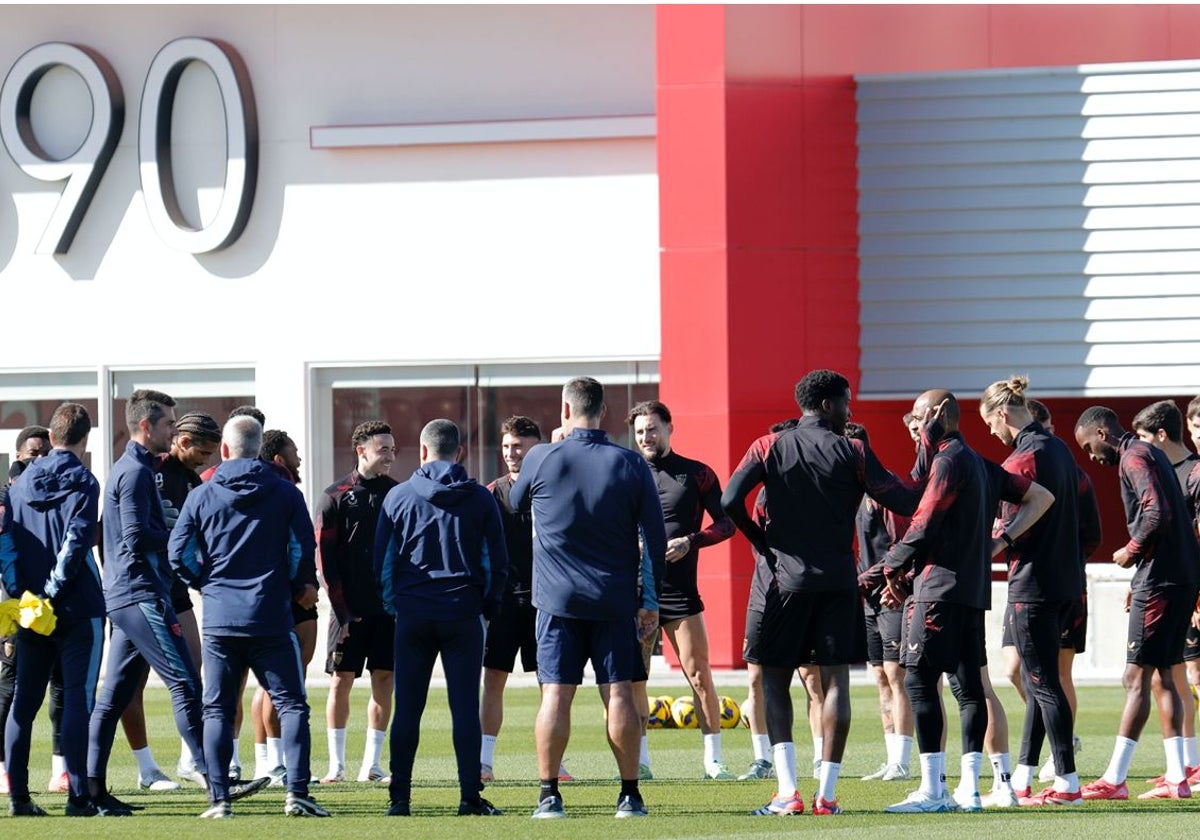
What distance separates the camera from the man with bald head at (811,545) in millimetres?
10320

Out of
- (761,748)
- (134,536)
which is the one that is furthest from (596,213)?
(134,536)

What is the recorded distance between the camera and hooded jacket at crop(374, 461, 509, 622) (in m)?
10.6

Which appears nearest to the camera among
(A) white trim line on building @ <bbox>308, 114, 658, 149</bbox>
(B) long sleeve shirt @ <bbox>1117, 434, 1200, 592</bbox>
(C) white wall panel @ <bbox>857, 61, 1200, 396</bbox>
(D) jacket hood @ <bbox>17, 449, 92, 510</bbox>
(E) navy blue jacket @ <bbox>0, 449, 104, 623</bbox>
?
(E) navy blue jacket @ <bbox>0, 449, 104, 623</bbox>

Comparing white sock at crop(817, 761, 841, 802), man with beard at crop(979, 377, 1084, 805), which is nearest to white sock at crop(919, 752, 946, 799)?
white sock at crop(817, 761, 841, 802)

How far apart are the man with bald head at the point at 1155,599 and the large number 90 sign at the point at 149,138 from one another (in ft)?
52.2

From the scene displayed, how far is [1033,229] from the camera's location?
2297 centimetres

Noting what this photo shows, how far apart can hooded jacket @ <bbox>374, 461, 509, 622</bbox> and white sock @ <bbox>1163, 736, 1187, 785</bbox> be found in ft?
11.9

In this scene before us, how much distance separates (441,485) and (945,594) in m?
2.57

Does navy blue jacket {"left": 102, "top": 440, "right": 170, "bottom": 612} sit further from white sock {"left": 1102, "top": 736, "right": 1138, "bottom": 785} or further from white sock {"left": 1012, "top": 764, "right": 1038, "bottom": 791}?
white sock {"left": 1102, "top": 736, "right": 1138, "bottom": 785}

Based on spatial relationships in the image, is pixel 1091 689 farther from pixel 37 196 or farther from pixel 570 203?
pixel 37 196

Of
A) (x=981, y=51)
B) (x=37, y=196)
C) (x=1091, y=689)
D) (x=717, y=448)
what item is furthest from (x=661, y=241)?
(x=37, y=196)

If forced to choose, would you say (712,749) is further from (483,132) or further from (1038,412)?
(483,132)

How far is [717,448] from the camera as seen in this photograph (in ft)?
72.7

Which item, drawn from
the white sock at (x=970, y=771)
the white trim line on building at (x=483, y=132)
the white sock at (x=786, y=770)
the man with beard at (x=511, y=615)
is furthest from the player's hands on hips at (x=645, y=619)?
the white trim line on building at (x=483, y=132)
